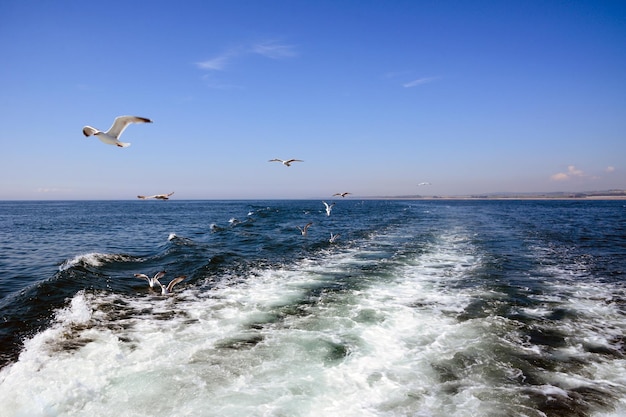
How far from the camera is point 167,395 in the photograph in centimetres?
629

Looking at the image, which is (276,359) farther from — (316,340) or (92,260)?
(92,260)

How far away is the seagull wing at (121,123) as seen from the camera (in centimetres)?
999

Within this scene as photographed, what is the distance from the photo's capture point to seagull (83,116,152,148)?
32.2ft

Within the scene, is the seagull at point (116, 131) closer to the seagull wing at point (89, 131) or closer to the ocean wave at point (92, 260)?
the seagull wing at point (89, 131)

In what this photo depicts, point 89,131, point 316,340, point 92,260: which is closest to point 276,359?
point 316,340

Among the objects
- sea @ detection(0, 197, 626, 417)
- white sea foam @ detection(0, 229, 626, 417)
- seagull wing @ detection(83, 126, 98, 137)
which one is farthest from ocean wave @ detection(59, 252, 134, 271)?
seagull wing @ detection(83, 126, 98, 137)

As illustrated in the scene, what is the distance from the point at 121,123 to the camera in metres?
10.2

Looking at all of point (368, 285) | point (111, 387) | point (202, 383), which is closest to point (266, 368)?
point (202, 383)

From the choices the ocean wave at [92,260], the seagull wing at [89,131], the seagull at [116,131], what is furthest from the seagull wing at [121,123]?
the ocean wave at [92,260]

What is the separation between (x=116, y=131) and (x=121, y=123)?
34cm

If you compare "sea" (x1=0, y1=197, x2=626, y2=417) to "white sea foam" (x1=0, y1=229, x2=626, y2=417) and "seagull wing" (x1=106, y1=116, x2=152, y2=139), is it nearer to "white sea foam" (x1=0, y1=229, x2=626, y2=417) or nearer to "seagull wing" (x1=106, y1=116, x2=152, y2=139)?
"white sea foam" (x1=0, y1=229, x2=626, y2=417)

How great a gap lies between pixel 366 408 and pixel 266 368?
2302 millimetres

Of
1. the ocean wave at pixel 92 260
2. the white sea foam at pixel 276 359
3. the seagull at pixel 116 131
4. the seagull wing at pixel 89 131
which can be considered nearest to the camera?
the white sea foam at pixel 276 359

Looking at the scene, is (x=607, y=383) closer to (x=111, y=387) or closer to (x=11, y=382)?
(x=111, y=387)
